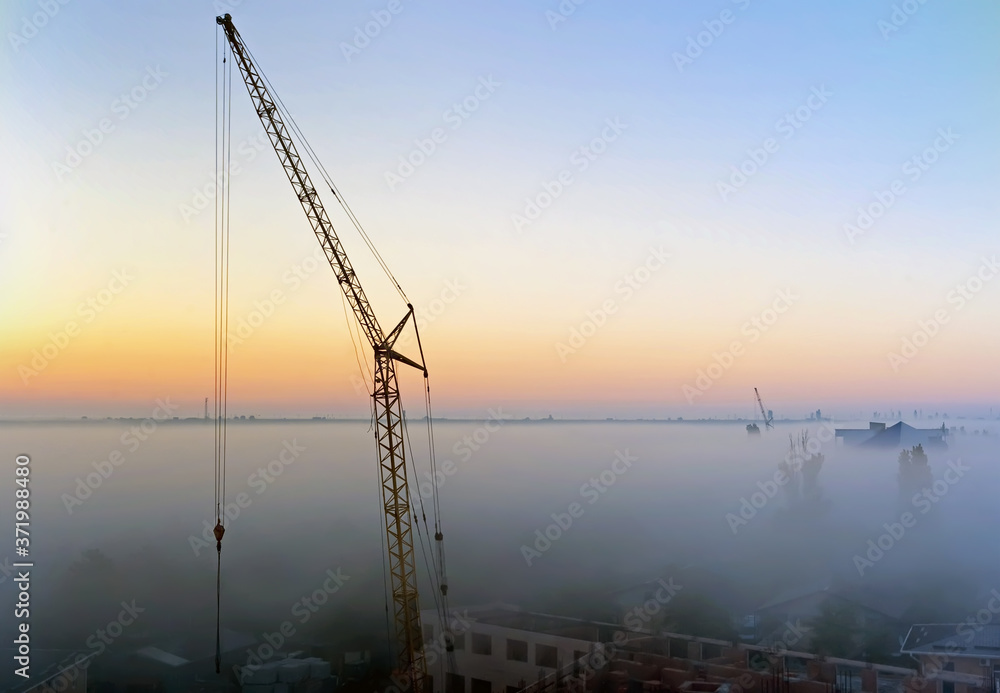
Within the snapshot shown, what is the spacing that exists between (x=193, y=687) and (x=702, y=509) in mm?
60448

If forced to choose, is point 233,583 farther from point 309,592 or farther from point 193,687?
point 193,687

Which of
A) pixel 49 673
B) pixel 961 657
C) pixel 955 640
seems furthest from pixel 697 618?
pixel 49 673

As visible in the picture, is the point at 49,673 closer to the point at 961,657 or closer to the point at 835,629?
the point at 961,657

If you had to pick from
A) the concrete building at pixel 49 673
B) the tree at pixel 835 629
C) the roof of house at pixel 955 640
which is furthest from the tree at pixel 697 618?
the concrete building at pixel 49 673

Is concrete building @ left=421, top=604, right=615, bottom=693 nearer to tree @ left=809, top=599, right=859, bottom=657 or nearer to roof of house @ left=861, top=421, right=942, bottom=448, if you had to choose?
tree @ left=809, top=599, right=859, bottom=657

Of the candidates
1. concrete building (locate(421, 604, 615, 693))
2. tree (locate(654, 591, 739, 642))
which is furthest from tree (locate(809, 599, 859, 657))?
concrete building (locate(421, 604, 615, 693))

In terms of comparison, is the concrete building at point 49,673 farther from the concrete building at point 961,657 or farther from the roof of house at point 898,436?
the roof of house at point 898,436

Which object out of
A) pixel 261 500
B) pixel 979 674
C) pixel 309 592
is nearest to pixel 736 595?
pixel 979 674

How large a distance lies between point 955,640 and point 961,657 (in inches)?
165

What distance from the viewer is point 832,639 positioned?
38312 millimetres

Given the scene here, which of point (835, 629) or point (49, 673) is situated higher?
point (49, 673)

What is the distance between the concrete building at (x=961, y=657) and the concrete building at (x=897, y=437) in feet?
227

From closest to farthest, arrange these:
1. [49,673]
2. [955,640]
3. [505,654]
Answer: [49,673] → [505,654] → [955,640]

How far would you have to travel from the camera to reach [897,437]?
10225 cm
